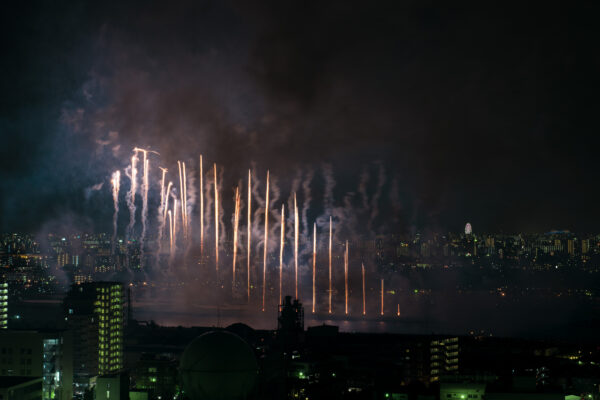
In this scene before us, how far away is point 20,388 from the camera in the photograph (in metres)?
13.6

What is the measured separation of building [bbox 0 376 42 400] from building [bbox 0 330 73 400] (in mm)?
1175

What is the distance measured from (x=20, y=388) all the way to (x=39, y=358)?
205 centimetres

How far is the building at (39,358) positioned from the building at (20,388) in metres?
1.18

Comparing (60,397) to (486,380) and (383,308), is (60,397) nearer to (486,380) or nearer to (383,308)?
(486,380)

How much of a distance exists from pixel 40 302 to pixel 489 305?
31038 millimetres

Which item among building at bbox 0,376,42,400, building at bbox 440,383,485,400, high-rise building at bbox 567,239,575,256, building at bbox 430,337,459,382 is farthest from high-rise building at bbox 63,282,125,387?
high-rise building at bbox 567,239,575,256

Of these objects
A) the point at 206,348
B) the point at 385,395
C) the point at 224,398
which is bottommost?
the point at 385,395

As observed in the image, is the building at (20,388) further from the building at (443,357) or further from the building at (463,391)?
the building at (443,357)

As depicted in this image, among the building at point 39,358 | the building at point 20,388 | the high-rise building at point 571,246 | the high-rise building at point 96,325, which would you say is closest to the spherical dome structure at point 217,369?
the building at point 20,388

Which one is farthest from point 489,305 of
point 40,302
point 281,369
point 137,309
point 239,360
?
point 239,360

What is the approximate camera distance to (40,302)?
46.8 metres

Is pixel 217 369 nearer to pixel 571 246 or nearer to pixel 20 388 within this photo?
pixel 20 388

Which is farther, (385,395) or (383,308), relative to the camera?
(383,308)

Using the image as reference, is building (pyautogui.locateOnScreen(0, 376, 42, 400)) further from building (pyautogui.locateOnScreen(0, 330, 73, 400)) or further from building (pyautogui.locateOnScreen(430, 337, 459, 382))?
building (pyautogui.locateOnScreen(430, 337, 459, 382))
